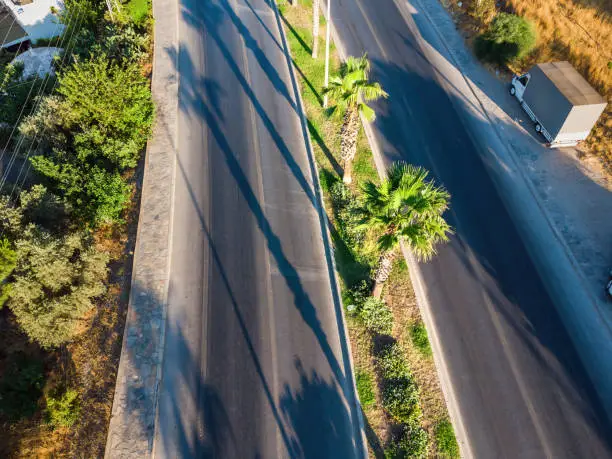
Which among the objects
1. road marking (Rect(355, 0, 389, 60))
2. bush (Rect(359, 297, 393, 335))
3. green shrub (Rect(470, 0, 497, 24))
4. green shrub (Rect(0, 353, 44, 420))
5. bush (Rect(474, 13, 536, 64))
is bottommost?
green shrub (Rect(0, 353, 44, 420))


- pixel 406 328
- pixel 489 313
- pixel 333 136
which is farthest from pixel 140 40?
pixel 489 313

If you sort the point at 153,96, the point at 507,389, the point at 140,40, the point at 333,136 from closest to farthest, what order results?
the point at 507,389 → the point at 333,136 → the point at 153,96 → the point at 140,40

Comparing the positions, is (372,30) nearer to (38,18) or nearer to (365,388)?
(38,18)

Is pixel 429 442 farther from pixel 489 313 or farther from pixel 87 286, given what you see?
pixel 87 286

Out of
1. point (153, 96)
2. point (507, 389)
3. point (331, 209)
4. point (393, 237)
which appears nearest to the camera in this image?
point (393, 237)

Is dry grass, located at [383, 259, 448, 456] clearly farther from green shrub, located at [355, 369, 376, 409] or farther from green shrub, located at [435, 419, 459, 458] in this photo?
green shrub, located at [355, 369, 376, 409]

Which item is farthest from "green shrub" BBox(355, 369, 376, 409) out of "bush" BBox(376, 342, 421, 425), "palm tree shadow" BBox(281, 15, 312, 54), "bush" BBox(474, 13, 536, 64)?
"bush" BBox(474, 13, 536, 64)
